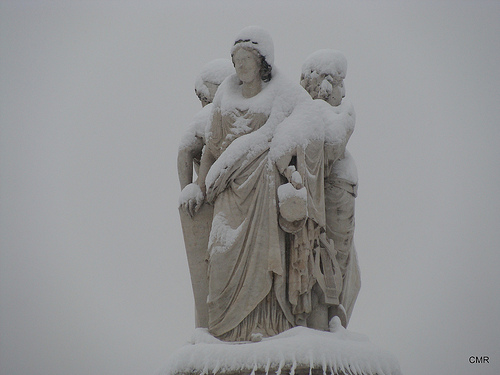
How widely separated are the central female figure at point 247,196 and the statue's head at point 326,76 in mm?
612

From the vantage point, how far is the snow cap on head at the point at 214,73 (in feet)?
34.3

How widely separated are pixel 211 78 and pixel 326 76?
54.5 inches

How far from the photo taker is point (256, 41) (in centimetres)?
950

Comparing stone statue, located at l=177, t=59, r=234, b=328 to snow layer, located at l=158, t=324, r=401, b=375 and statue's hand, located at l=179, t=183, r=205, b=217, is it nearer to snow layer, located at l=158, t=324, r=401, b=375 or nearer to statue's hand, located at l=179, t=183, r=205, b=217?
statue's hand, located at l=179, t=183, r=205, b=217

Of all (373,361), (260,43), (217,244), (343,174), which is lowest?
(373,361)

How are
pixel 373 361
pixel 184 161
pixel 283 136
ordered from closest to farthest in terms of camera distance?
pixel 373 361 < pixel 283 136 < pixel 184 161

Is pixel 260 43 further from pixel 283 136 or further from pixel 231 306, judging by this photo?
pixel 231 306

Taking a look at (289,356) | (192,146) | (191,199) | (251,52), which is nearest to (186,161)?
(192,146)

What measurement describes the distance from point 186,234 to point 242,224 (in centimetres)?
86

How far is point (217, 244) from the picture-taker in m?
9.20

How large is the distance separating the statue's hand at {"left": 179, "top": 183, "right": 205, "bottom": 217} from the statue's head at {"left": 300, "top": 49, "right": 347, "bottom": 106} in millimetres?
1799

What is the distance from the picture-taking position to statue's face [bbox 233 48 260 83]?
31.2ft

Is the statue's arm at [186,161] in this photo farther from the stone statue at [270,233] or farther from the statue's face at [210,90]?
the statue's face at [210,90]

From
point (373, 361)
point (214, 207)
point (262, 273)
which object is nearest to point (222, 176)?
point (214, 207)
